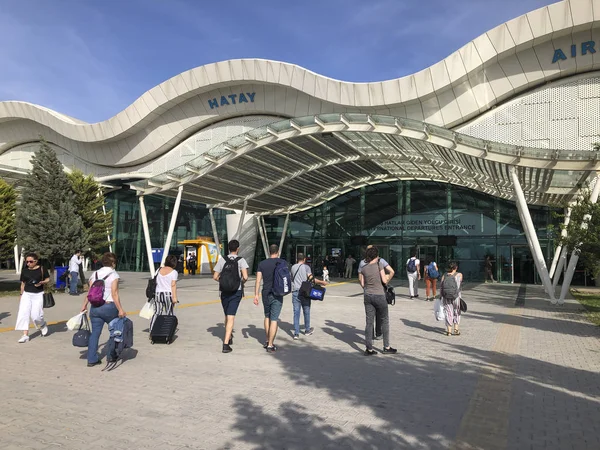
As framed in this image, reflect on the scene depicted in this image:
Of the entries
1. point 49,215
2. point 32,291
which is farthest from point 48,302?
point 49,215

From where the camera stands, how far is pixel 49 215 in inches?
648

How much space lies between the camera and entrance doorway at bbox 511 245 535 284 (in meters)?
25.8

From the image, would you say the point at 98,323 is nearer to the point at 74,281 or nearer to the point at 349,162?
the point at 74,281

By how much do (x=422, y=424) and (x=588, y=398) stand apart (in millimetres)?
2144

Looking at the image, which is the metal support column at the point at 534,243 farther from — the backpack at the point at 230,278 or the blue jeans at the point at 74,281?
the blue jeans at the point at 74,281

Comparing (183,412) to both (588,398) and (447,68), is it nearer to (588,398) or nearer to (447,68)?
(588,398)

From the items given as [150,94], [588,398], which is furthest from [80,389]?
[150,94]

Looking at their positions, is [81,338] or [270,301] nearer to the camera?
[81,338]

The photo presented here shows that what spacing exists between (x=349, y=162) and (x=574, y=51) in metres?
13.4

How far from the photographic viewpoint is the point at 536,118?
25344 millimetres

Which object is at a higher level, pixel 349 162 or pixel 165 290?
pixel 349 162

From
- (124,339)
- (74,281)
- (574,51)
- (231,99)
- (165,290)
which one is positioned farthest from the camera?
(231,99)

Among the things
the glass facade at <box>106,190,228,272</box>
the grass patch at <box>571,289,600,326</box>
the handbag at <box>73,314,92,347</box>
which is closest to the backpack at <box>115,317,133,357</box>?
the handbag at <box>73,314,92,347</box>

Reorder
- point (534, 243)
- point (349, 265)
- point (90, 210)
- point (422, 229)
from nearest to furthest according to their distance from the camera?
1. point (534, 243)
2. point (90, 210)
3. point (422, 229)
4. point (349, 265)
